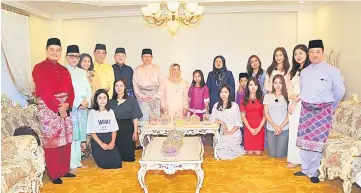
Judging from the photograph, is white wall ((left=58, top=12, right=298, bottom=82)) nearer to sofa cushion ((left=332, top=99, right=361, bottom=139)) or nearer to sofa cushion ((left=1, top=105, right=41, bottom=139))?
sofa cushion ((left=332, top=99, right=361, bottom=139))

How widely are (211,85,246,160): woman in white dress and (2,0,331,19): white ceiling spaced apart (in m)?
2.01

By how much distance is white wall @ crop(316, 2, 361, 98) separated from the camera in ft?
18.3

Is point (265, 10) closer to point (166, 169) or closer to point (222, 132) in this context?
point (222, 132)

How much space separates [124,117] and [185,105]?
47.9 inches

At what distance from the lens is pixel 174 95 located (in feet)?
20.5

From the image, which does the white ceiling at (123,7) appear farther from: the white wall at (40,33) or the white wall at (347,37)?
the white wall at (347,37)

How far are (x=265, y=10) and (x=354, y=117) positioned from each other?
3.63 m

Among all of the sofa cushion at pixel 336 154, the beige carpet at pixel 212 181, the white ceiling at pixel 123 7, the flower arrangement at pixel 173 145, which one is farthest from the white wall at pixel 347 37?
the flower arrangement at pixel 173 145

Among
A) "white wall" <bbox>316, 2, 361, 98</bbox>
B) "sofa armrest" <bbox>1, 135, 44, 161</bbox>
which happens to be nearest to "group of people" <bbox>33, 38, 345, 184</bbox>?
"sofa armrest" <bbox>1, 135, 44, 161</bbox>

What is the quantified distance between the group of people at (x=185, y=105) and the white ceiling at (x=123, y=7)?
4.14 feet

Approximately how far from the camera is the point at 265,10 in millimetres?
7707

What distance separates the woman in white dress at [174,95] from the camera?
6246 mm

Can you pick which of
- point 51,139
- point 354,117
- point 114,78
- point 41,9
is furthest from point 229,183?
point 41,9

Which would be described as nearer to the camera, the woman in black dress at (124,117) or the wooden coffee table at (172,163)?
the wooden coffee table at (172,163)
